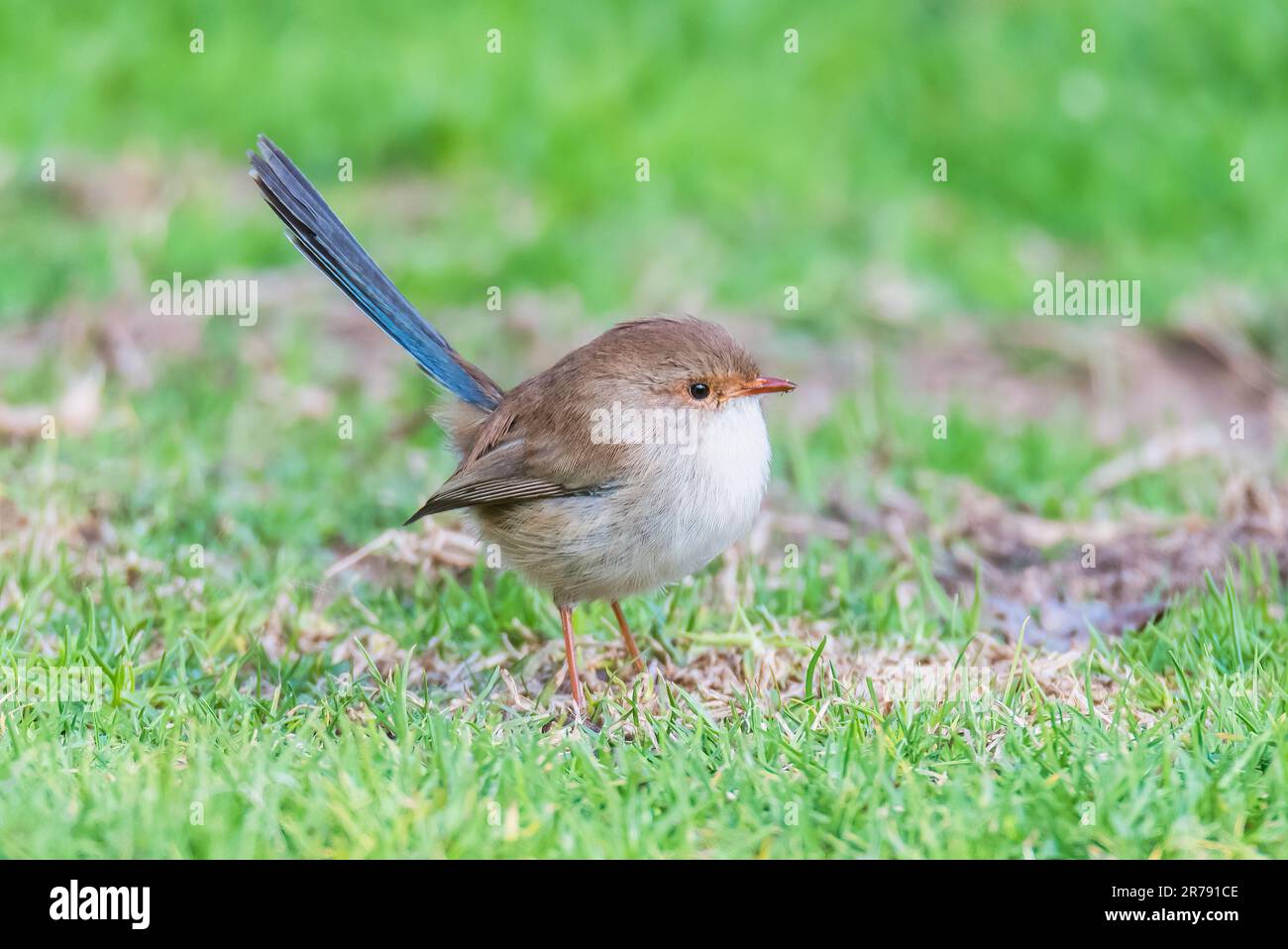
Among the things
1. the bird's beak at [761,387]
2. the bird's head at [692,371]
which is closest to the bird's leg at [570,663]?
the bird's head at [692,371]

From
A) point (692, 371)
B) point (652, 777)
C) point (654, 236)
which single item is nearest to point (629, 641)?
point (692, 371)

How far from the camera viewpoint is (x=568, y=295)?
30.8ft

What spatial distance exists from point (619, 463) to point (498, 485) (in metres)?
0.49

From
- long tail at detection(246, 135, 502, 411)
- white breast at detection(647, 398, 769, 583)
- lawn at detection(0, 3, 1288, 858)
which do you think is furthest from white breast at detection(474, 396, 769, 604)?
long tail at detection(246, 135, 502, 411)

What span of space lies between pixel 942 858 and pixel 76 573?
11.5 ft

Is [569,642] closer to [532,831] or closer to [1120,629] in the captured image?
[532,831]

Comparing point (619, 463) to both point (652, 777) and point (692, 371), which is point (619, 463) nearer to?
point (692, 371)

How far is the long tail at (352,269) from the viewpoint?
5746 mm

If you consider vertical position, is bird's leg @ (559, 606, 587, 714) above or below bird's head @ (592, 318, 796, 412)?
below

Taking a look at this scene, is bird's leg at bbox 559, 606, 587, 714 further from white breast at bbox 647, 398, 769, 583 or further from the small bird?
white breast at bbox 647, 398, 769, 583

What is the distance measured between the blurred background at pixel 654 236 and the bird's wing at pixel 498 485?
2.86 ft

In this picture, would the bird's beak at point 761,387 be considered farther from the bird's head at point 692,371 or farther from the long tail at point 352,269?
the long tail at point 352,269

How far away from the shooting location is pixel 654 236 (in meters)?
10.3

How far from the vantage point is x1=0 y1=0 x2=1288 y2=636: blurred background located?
745 cm
